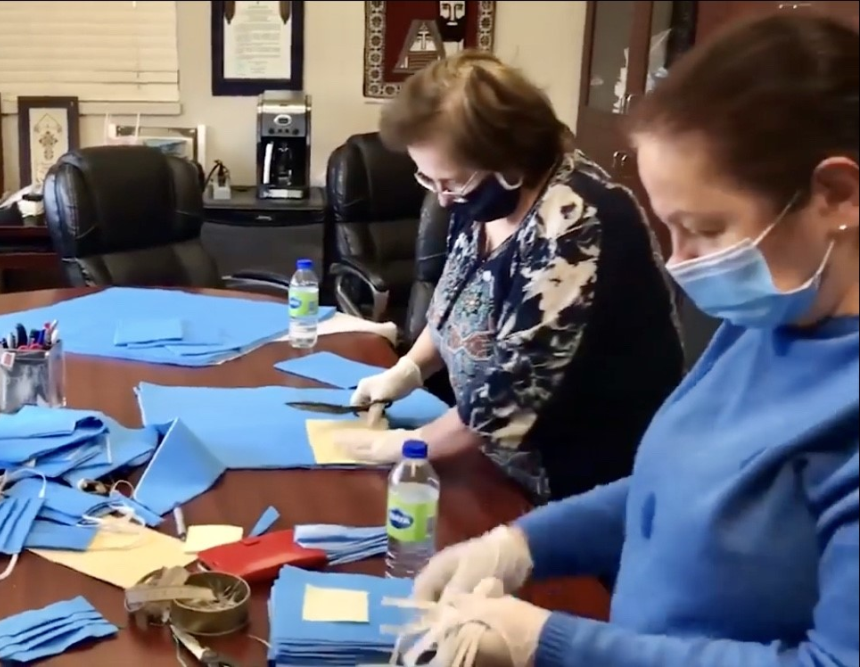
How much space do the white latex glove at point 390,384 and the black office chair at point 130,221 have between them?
1.22 m

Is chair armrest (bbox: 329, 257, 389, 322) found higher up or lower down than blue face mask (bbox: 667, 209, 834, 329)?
lower down

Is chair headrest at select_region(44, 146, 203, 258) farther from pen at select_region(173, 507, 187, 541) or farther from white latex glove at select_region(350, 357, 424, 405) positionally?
pen at select_region(173, 507, 187, 541)

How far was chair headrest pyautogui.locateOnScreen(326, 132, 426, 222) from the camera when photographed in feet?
11.9

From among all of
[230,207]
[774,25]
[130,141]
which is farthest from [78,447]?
[130,141]

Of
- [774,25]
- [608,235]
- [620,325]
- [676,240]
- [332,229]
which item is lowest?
[332,229]

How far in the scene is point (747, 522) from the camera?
32.9 inches

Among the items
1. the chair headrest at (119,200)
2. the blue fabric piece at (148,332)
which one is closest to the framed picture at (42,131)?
the chair headrest at (119,200)

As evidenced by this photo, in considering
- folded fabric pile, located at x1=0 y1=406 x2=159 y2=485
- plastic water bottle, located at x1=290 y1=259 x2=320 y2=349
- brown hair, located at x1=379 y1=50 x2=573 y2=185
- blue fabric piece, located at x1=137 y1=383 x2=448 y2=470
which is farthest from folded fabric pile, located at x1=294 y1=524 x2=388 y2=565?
plastic water bottle, located at x1=290 y1=259 x2=320 y2=349

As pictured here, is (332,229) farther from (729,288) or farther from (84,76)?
(729,288)

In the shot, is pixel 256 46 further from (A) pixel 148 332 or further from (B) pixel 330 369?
(B) pixel 330 369

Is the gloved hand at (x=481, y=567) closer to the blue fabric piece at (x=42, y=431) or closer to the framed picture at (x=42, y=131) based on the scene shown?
the blue fabric piece at (x=42, y=431)

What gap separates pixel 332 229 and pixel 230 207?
1.23 feet

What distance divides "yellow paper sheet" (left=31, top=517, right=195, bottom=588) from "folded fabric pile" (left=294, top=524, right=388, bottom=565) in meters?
0.14

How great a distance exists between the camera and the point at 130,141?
12.7ft
